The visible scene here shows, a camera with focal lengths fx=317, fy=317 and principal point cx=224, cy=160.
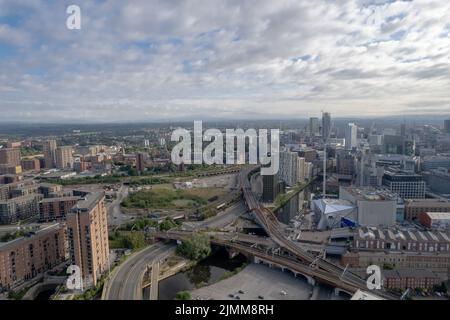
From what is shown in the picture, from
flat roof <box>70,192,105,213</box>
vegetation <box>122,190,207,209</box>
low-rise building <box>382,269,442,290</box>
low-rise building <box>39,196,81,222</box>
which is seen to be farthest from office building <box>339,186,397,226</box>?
low-rise building <box>39,196,81,222</box>

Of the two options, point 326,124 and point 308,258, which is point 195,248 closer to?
point 308,258

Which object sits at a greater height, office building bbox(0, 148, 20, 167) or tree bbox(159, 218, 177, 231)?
office building bbox(0, 148, 20, 167)

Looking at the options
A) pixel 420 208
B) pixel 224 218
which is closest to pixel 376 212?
pixel 420 208

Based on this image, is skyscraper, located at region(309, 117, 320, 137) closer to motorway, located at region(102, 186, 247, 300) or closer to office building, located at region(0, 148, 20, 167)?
office building, located at region(0, 148, 20, 167)

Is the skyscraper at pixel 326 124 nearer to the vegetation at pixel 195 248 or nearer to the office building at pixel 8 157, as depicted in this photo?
the vegetation at pixel 195 248

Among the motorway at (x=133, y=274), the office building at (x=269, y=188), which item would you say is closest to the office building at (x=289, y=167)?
the office building at (x=269, y=188)
